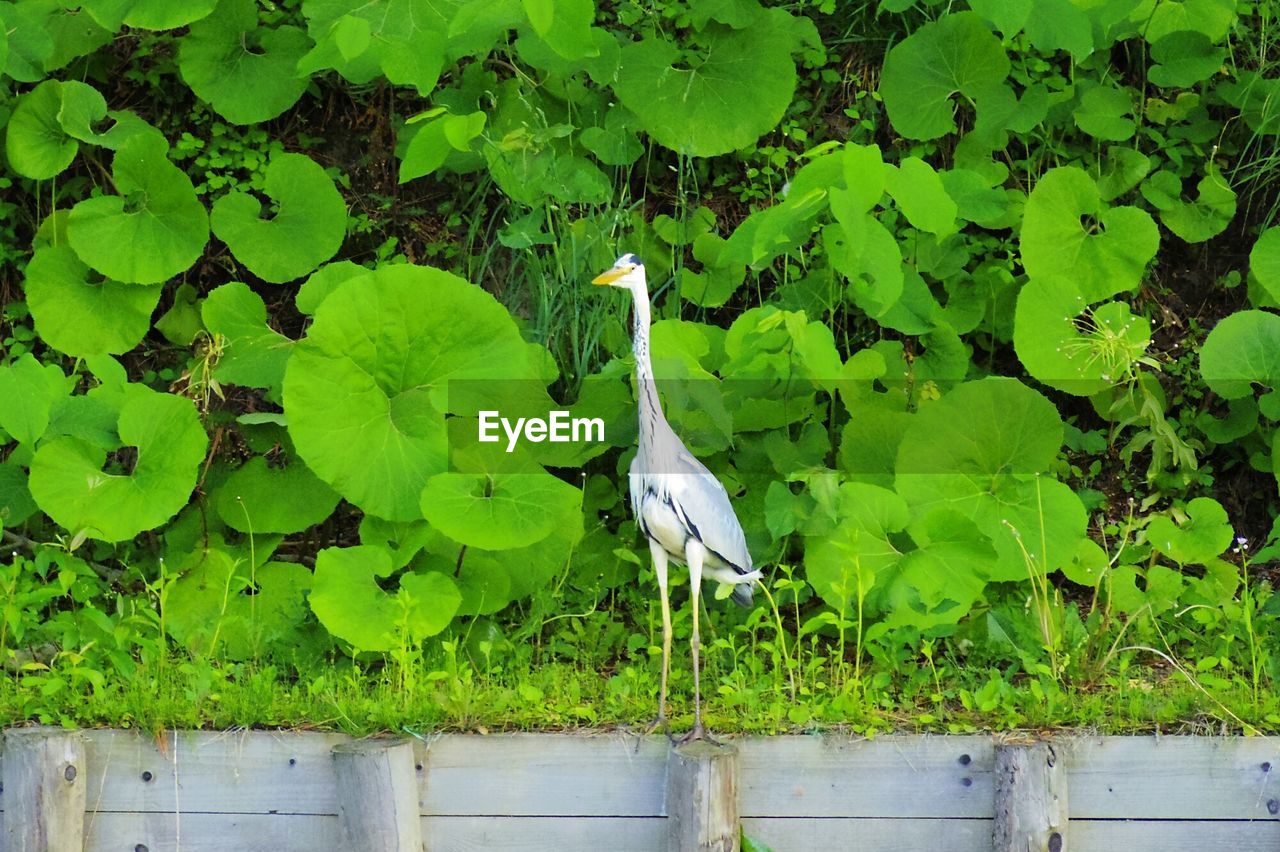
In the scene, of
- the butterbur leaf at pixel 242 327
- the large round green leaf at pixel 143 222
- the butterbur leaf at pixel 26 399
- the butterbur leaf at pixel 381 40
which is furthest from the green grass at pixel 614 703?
the butterbur leaf at pixel 381 40

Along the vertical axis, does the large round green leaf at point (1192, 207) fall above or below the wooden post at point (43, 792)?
above

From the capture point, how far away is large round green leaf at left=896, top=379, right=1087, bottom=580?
2.65 metres

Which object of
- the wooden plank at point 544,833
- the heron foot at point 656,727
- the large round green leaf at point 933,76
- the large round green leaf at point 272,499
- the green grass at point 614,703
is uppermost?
the large round green leaf at point 933,76

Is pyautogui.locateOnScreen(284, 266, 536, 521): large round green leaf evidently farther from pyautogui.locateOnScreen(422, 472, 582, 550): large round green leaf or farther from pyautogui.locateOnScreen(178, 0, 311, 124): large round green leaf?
pyautogui.locateOnScreen(178, 0, 311, 124): large round green leaf


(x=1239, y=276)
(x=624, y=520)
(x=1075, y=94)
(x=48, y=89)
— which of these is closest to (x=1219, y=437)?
(x=1239, y=276)

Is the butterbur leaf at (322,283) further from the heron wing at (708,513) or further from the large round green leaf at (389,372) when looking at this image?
the heron wing at (708,513)

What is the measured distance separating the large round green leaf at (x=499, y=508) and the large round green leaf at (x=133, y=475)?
52 centimetres

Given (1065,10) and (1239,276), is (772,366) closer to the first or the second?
(1065,10)

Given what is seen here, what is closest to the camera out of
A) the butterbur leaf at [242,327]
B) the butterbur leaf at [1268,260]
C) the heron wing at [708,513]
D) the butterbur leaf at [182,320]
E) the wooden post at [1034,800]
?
the wooden post at [1034,800]

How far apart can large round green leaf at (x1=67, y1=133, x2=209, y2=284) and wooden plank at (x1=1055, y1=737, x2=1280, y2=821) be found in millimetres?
2101

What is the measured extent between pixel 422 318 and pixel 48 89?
3.93ft

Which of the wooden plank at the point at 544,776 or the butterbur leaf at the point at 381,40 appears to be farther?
the butterbur leaf at the point at 381,40

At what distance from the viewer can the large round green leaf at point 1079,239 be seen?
2.99 metres

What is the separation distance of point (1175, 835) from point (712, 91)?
181 cm
